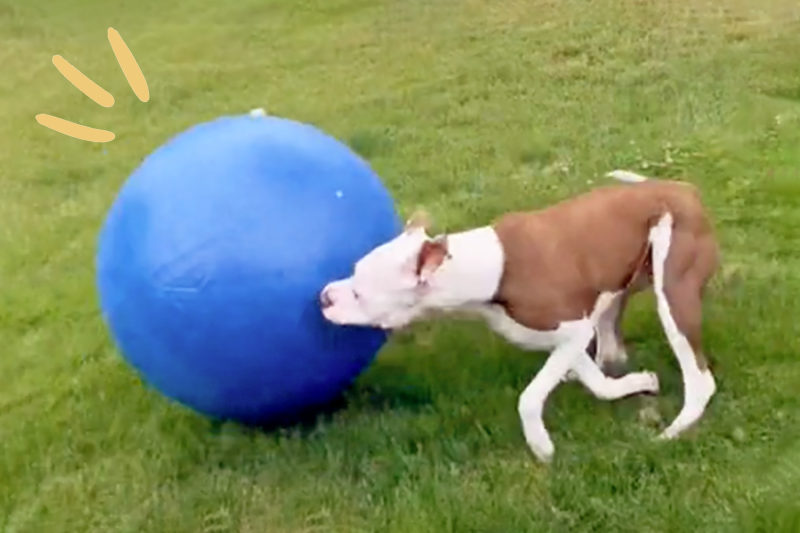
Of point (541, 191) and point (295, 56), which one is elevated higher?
point (541, 191)

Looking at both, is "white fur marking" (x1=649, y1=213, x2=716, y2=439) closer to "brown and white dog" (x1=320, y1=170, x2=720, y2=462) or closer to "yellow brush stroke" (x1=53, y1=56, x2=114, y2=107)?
"brown and white dog" (x1=320, y1=170, x2=720, y2=462)

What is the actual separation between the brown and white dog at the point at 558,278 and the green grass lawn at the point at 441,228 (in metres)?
0.23

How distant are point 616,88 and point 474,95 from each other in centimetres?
95

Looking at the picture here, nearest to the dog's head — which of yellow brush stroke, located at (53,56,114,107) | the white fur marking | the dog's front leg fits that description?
the dog's front leg

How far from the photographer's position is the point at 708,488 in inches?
185

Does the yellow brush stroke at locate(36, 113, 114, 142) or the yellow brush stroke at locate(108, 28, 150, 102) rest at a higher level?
the yellow brush stroke at locate(36, 113, 114, 142)

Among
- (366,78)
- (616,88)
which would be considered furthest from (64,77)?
(616,88)

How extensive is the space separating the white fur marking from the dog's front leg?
11.6 inches

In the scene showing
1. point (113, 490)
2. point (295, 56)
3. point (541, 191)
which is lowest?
point (295, 56)

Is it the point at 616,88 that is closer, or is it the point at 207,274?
the point at 207,274

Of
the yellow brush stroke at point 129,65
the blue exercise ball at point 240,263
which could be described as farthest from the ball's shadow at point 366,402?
the yellow brush stroke at point 129,65

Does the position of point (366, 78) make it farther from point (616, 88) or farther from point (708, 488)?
point (708, 488)

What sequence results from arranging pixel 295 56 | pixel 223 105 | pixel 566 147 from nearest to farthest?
pixel 566 147 → pixel 223 105 → pixel 295 56

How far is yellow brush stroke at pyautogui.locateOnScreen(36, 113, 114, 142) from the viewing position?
33.1 feet
